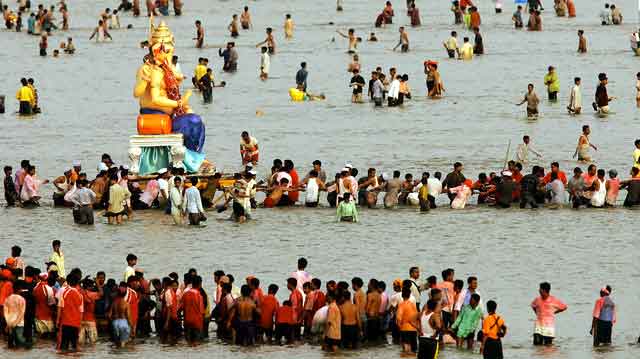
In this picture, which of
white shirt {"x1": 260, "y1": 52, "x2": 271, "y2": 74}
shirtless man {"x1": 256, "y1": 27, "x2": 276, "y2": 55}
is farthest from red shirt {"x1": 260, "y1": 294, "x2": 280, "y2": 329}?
shirtless man {"x1": 256, "y1": 27, "x2": 276, "y2": 55}

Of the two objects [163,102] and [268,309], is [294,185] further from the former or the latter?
[268,309]

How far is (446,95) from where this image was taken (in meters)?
53.2

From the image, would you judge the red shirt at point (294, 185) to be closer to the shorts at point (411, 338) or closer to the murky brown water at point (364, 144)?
the murky brown water at point (364, 144)

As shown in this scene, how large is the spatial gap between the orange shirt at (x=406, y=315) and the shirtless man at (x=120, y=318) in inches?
141

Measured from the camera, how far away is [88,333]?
2573 cm

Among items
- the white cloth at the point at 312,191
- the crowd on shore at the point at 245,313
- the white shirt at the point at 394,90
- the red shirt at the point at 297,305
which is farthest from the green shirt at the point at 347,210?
the white shirt at the point at 394,90

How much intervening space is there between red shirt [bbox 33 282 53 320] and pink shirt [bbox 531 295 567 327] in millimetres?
6402

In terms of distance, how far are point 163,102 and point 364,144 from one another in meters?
8.92

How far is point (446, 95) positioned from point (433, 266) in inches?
900

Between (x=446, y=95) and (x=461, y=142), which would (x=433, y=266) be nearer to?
(x=461, y=142)

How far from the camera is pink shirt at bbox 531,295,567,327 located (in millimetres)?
25188

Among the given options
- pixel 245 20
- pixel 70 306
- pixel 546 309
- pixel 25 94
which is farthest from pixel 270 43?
pixel 546 309

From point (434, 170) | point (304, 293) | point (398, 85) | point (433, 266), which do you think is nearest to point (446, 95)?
point (398, 85)

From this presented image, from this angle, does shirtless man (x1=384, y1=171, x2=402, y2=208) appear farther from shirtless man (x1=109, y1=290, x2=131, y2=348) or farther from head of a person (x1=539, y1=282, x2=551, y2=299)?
shirtless man (x1=109, y1=290, x2=131, y2=348)
